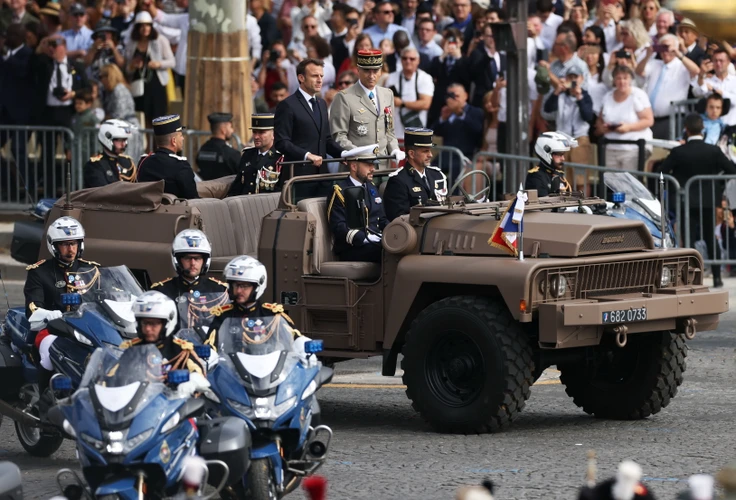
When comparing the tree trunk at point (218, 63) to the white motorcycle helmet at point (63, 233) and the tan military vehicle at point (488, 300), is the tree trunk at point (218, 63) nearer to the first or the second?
the tan military vehicle at point (488, 300)

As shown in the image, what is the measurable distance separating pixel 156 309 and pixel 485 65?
12.2 meters

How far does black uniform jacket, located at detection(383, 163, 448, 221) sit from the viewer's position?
11758mm

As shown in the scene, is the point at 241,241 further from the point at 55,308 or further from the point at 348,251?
the point at 55,308

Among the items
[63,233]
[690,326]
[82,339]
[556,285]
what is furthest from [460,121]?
[82,339]

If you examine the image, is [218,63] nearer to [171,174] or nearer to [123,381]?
[171,174]

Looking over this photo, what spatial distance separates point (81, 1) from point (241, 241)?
12.0 m

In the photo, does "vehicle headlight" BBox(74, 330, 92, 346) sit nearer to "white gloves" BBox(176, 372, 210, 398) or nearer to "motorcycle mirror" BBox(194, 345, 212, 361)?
"motorcycle mirror" BBox(194, 345, 212, 361)

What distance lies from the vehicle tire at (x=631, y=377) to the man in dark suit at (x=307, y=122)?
3.08m

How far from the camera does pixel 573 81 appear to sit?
61.2 feet

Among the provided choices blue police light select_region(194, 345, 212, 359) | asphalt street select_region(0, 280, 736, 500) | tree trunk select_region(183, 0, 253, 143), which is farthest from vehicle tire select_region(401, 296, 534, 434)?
tree trunk select_region(183, 0, 253, 143)

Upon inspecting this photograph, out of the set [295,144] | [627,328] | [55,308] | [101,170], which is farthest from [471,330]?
[101,170]

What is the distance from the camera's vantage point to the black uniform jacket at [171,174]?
42.0ft

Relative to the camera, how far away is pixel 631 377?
11344mm

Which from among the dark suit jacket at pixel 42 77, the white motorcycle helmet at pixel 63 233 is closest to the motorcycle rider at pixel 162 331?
the white motorcycle helmet at pixel 63 233
